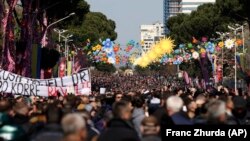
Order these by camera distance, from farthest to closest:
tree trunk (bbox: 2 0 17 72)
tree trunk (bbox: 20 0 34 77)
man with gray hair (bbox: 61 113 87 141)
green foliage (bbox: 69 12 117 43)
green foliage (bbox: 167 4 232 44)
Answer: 1. green foliage (bbox: 69 12 117 43)
2. green foliage (bbox: 167 4 232 44)
3. tree trunk (bbox: 20 0 34 77)
4. tree trunk (bbox: 2 0 17 72)
5. man with gray hair (bbox: 61 113 87 141)

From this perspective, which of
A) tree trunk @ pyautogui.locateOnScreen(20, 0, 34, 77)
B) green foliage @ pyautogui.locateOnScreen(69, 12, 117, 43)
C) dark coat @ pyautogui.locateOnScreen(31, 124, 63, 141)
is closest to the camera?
dark coat @ pyautogui.locateOnScreen(31, 124, 63, 141)

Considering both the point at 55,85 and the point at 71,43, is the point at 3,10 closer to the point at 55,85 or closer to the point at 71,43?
the point at 55,85

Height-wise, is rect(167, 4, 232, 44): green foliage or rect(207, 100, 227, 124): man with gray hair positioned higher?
rect(167, 4, 232, 44): green foliage

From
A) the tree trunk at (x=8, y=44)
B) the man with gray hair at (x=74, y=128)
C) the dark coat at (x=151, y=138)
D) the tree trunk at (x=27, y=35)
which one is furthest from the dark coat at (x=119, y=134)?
the tree trunk at (x=27, y=35)

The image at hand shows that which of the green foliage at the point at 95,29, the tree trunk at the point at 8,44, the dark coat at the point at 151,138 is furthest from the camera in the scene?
the green foliage at the point at 95,29

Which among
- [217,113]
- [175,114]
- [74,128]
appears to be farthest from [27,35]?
[74,128]

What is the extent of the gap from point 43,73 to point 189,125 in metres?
35.5

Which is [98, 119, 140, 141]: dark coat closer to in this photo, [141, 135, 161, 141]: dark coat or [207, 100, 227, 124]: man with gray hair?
[141, 135, 161, 141]: dark coat

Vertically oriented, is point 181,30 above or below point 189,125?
above

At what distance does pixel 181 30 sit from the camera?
352ft

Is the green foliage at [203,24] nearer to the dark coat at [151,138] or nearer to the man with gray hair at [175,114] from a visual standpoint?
the man with gray hair at [175,114]

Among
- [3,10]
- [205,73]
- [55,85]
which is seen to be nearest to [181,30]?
[205,73]

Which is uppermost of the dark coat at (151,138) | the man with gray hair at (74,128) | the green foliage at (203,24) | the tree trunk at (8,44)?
the green foliage at (203,24)

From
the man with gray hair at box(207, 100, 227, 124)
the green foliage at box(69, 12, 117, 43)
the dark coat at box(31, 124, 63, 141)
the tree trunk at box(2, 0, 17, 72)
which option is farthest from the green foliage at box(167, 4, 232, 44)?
the dark coat at box(31, 124, 63, 141)
